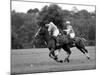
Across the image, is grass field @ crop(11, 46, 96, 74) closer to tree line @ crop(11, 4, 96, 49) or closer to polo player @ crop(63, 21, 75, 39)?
tree line @ crop(11, 4, 96, 49)

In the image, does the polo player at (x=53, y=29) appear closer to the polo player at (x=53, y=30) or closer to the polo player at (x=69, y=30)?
the polo player at (x=53, y=30)

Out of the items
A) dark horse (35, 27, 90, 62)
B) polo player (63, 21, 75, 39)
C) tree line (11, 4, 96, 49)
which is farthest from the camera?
polo player (63, 21, 75, 39)

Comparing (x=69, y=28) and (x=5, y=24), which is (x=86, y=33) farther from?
(x=5, y=24)

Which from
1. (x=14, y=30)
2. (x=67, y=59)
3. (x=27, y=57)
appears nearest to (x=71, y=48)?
(x=67, y=59)

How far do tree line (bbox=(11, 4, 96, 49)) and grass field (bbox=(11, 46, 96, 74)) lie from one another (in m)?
0.14

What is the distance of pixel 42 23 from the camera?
16.0 ft

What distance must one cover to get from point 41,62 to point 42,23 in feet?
2.62

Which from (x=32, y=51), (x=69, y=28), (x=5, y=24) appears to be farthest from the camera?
(x=69, y=28)

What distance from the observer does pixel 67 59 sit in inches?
200

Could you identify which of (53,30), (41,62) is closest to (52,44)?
(53,30)

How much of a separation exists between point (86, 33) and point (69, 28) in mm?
435

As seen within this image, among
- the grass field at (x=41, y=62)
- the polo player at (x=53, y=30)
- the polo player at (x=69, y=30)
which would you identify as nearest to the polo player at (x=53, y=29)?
the polo player at (x=53, y=30)

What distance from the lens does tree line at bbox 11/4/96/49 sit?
15.3 ft

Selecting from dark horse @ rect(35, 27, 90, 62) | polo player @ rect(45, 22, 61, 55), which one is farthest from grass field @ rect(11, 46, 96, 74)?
polo player @ rect(45, 22, 61, 55)
